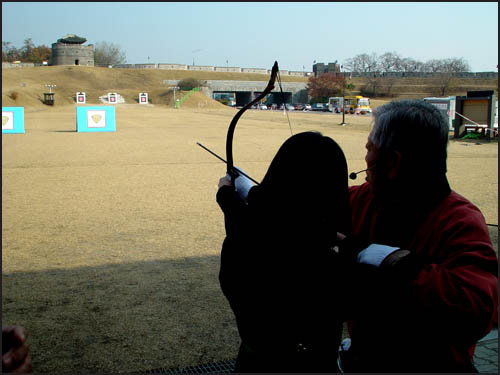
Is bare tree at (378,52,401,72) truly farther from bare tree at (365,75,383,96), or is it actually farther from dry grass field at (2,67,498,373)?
dry grass field at (2,67,498,373)

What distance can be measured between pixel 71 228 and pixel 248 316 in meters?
6.30

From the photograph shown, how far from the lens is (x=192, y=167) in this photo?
45.8 feet

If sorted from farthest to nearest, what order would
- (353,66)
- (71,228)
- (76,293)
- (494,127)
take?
(353,66) < (494,127) < (71,228) < (76,293)

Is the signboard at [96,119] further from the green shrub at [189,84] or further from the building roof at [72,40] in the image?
the building roof at [72,40]

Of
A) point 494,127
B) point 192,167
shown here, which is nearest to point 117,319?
point 192,167

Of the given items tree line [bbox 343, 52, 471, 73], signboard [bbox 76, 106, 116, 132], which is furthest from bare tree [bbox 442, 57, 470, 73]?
signboard [bbox 76, 106, 116, 132]

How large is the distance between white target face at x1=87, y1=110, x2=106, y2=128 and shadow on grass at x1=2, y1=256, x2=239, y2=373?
22.4 m

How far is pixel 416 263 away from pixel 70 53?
125846 mm

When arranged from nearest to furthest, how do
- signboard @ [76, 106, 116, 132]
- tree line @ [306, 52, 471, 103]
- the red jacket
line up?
the red jacket → signboard @ [76, 106, 116, 132] → tree line @ [306, 52, 471, 103]

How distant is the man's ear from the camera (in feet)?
6.03

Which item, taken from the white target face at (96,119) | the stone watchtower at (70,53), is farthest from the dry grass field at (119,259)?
the stone watchtower at (70,53)

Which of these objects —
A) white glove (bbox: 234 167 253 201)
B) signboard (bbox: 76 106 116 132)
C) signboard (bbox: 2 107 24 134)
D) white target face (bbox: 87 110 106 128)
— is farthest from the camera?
white target face (bbox: 87 110 106 128)

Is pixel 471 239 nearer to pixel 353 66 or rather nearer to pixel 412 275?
pixel 412 275

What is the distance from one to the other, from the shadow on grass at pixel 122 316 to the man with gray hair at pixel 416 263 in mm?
2026
